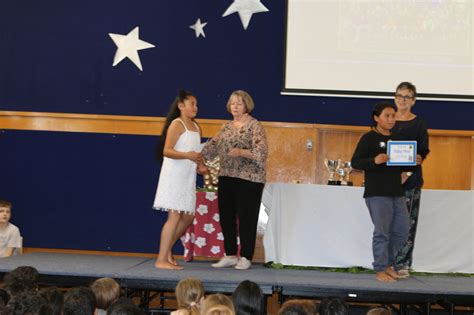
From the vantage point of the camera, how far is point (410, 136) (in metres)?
5.40

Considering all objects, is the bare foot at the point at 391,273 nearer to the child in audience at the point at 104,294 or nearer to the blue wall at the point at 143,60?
the child in audience at the point at 104,294

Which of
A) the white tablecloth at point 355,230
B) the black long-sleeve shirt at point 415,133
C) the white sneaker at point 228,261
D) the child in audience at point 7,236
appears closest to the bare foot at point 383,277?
the white tablecloth at point 355,230

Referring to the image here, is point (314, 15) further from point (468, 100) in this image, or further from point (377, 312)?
point (377, 312)

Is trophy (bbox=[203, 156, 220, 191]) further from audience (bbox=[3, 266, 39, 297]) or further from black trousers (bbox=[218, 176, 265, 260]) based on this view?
audience (bbox=[3, 266, 39, 297])

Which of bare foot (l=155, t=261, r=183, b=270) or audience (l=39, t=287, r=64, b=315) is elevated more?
audience (l=39, t=287, r=64, b=315)

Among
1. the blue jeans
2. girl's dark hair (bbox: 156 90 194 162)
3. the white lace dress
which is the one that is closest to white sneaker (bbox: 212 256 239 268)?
the white lace dress

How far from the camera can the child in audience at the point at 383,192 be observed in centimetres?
517

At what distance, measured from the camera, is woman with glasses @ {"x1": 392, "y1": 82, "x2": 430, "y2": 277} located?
212 inches

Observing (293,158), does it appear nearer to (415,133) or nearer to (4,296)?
(415,133)

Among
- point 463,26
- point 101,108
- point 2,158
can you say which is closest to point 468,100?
point 463,26

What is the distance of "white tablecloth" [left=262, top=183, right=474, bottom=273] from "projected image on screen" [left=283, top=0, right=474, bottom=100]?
1.83 m

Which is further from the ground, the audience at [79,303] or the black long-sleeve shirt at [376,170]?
the black long-sleeve shirt at [376,170]

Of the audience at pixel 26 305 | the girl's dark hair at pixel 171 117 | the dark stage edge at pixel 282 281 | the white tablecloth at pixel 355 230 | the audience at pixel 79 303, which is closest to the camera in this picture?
the audience at pixel 26 305

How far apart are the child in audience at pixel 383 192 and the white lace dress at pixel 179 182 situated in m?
1.30
